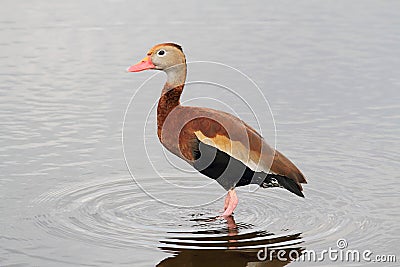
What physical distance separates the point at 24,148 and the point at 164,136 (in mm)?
2191

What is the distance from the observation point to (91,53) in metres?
12.2

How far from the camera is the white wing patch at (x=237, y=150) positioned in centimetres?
652

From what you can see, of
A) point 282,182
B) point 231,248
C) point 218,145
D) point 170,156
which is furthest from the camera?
A: point 170,156

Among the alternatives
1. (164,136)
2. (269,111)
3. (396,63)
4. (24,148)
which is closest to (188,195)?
(164,136)

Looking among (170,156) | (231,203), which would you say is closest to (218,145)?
(231,203)

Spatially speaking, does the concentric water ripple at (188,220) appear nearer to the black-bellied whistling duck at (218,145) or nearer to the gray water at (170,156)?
the gray water at (170,156)

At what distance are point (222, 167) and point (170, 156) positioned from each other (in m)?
1.59

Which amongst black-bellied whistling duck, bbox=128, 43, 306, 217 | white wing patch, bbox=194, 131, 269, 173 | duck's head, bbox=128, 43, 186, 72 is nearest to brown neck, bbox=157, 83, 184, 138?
black-bellied whistling duck, bbox=128, 43, 306, 217

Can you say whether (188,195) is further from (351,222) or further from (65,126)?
(65,126)

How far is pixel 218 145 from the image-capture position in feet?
21.4

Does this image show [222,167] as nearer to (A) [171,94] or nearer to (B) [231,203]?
(B) [231,203]

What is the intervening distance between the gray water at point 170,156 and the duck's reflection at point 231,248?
1 cm

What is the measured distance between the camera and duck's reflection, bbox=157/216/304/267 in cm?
596

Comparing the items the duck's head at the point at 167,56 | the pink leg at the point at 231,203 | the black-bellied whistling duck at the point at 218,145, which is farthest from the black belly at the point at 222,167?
the duck's head at the point at 167,56
